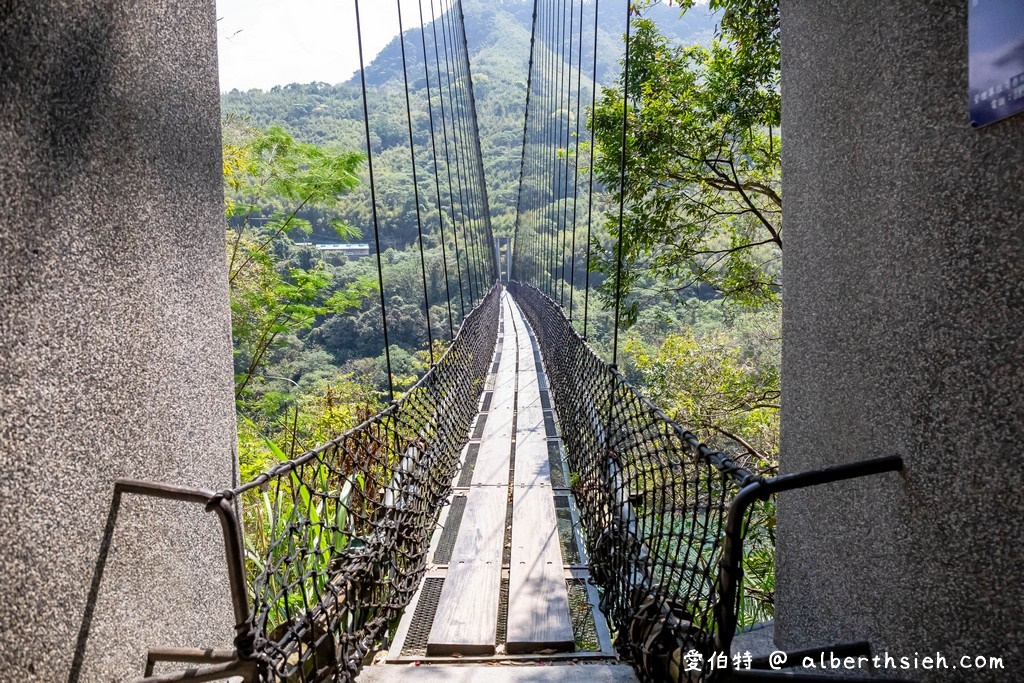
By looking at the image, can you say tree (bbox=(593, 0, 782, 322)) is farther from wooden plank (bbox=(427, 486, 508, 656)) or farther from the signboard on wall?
the signboard on wall

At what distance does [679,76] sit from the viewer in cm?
543

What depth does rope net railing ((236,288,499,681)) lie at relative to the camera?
1196 millimetres

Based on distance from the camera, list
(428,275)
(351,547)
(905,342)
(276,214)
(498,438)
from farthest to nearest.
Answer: (428,275)
(276,214)
(498,438)
(351,547)
(905,342)

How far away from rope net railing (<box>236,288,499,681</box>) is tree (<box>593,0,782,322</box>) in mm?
3088

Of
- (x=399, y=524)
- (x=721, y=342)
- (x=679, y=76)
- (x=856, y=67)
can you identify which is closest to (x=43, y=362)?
(x=399, y=524)

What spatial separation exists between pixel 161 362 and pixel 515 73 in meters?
33.2

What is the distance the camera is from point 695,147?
5.32 m

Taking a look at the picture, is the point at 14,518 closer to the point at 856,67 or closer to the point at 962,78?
the point at 962,78

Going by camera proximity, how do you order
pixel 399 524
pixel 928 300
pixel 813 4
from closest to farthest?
pixel 928 300 → pixel 813 4 → pixel 399 524

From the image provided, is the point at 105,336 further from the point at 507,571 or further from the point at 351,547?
the point at 507,571

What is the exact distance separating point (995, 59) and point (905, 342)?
0.36 m

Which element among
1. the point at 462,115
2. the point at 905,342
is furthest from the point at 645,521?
the point at 462,115

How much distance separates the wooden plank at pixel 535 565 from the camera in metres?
1.64

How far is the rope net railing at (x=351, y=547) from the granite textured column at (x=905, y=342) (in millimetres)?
832
